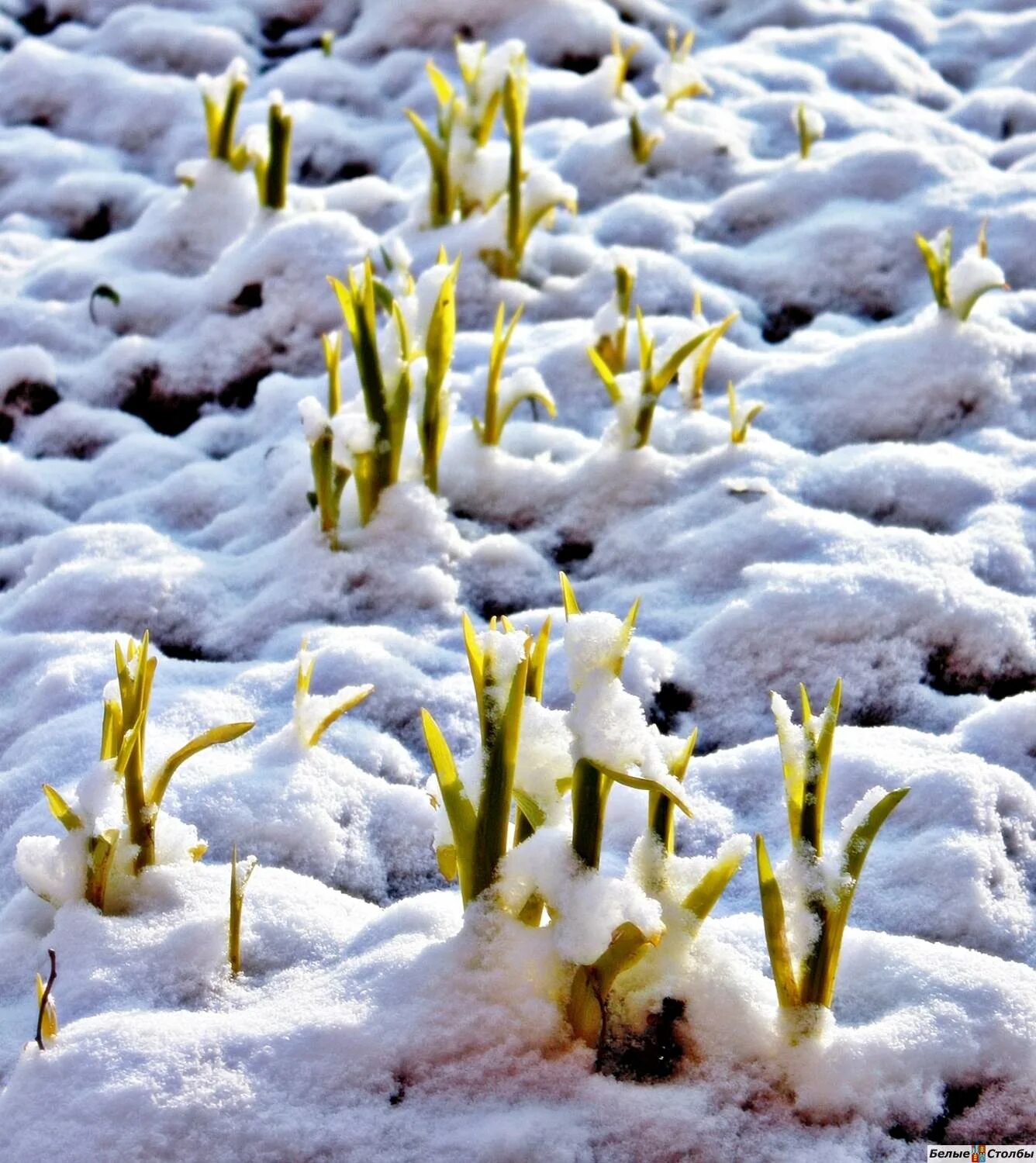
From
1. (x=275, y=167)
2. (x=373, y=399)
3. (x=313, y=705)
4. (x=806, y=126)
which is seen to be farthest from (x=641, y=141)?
(x=313, y=705)

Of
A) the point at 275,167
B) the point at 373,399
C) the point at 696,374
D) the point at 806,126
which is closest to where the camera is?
the point at 373,399

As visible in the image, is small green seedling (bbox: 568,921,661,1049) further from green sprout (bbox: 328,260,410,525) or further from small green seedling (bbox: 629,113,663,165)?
small green seedling (bbox: 629,113,663,165)

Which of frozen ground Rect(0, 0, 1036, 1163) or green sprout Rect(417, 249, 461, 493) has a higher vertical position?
green sprout Rect(417, 249, 461, 493)

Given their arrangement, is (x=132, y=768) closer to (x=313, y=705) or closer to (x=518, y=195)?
(x=313, y=705)

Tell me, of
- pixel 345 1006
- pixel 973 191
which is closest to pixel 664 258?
pixel 973 191

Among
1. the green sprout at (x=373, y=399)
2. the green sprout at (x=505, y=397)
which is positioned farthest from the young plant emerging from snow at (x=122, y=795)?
the green sprout at (x=505, y=397)

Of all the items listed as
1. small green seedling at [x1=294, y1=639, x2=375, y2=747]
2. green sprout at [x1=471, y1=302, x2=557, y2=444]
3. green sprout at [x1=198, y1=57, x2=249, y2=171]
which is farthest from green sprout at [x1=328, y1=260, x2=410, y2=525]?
green sprout at [x1=198, y1=57, x2=249, y2=171]

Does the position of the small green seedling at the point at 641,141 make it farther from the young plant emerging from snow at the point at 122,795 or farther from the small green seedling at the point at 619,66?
the young plant emerging from snow at the point at 122,795
